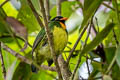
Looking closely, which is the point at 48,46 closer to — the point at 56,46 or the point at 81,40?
the point at 56,46

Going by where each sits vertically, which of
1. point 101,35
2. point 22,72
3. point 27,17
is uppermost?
point 27,17

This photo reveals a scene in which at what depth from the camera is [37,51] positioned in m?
1.64

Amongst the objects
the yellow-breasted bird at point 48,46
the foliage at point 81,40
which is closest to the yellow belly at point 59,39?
the yellow-breasted bird at point 48,46

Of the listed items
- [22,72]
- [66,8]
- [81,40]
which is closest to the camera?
[22,72]

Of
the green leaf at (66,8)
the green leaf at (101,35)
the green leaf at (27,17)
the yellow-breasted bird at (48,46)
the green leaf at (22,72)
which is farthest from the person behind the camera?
the green leaf at (66,8)

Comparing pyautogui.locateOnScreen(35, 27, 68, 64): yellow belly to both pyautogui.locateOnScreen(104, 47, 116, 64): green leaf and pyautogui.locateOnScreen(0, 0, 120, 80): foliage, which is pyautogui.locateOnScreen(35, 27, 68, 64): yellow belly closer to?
pyautogui.locateOnScreen(0, 0, 120, 80): foliage

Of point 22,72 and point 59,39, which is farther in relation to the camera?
point 59,39

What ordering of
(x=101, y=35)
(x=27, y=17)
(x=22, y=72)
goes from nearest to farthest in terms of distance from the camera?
(x=101, y=35) < (x=22, y=72) < (x=27, y=17)

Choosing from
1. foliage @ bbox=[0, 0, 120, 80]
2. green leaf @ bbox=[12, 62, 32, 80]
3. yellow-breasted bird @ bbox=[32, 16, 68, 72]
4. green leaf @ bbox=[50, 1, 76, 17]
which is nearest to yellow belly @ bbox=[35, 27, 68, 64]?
yellow-breasted bird @ bbox=[32, 16, 68, 72]

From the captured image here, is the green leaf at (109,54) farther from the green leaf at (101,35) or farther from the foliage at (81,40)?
the green leaf at (101,35)

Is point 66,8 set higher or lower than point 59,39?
higher

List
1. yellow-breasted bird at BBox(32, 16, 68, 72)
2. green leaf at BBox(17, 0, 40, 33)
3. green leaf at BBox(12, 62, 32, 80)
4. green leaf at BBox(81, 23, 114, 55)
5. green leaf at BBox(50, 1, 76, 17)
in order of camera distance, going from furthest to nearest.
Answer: green leaf at BBox(50, 1, 76, 17), yellow-breasted bird at BBox(32, 16, 68, 72), green leaf at BBox(17, 0, 40, 33), green leaf at BBox(12, 62, 32, 80), green leaf at BBox(81, 23, 114, 55)

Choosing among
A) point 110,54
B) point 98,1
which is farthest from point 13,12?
point 98,1

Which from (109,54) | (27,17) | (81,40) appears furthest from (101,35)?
(27,17)
